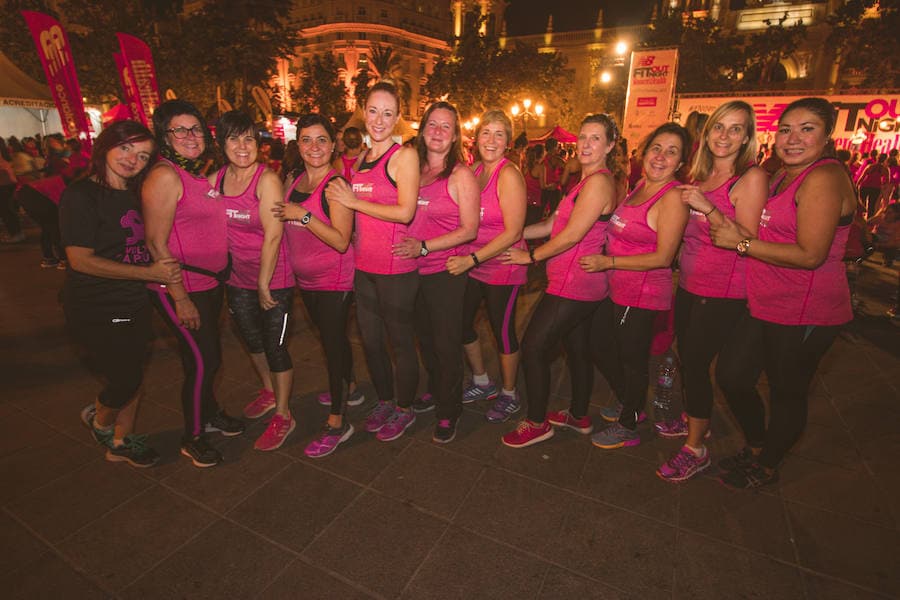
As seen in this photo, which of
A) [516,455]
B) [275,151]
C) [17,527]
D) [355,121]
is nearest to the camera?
[17,527]

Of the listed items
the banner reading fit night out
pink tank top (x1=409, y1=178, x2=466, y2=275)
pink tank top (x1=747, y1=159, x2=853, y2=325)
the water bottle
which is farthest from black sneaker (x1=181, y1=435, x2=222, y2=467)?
the banner reading fit night out

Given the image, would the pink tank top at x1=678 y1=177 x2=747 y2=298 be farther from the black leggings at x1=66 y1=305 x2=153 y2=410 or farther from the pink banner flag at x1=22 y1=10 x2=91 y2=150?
the pink banner flag at x1=22 y1=10 x2=91 y2=150

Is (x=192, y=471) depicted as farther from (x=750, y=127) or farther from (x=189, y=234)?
(x=750, y=127)

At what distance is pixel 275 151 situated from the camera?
9.09 m

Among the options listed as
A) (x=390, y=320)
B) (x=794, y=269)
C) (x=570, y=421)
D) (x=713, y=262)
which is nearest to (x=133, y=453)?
(x=390, y=320)

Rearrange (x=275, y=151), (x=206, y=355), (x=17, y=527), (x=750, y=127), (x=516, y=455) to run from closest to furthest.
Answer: (x=17, y=527) < (x=750, y=127) < (x=206, y=355) < (x=516, y=455) < (x=275, y=151)

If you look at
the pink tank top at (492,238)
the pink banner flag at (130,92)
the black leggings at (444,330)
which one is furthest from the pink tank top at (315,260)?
the pink banner flag at (130,92)

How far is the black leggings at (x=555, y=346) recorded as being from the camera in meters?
3.23

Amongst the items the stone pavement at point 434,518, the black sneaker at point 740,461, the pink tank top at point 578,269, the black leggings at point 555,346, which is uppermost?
the pink tank top at point 578,269

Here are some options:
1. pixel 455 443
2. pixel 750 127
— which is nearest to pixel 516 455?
pixel 455 443

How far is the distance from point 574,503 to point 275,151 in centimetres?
864

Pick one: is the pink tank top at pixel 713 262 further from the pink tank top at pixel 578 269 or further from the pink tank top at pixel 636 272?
the pink tank top at pixel 578 269

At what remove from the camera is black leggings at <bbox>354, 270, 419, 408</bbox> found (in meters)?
3.18

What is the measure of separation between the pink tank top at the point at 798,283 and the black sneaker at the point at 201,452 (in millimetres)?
3696
